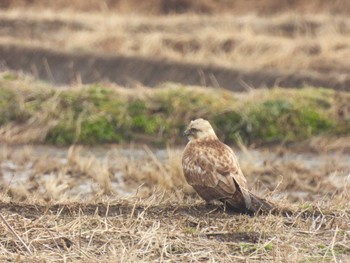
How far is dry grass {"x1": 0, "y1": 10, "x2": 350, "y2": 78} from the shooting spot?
20953mm

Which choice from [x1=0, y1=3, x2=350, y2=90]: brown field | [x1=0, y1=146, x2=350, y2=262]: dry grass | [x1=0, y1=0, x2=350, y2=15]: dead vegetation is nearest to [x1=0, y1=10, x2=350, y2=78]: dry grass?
[x1=0, y1=3, x2=350, y2=90]: brown field

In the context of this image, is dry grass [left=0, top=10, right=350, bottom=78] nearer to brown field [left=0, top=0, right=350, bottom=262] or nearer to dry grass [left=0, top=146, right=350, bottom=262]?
brown field [left=0, top=0, right=350, bottom=262]

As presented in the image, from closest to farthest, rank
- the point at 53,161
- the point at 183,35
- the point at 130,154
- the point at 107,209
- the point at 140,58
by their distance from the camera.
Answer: the point at 107,209, the point at 53,161, the point at 130,154, the point at 140,58, the point at 183,35

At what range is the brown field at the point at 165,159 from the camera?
715 cm

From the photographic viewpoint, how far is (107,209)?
7.82 meters

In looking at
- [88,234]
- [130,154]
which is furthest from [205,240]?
[130,154]

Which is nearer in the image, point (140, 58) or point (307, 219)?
point (307, 219)

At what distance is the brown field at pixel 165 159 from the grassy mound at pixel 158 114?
354 millimetres

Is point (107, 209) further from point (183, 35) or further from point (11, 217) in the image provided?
point (183, 35)

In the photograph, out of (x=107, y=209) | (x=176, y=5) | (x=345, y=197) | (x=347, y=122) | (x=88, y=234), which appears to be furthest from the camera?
(x=176, y=5)

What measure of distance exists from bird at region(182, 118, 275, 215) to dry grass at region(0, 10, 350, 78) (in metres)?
10.8

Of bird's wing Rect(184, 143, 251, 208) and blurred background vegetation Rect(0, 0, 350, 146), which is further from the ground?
bird's wing Rect(184, 143, 251, 208)

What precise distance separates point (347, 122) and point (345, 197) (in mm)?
7364

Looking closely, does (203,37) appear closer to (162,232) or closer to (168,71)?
(168,71)
